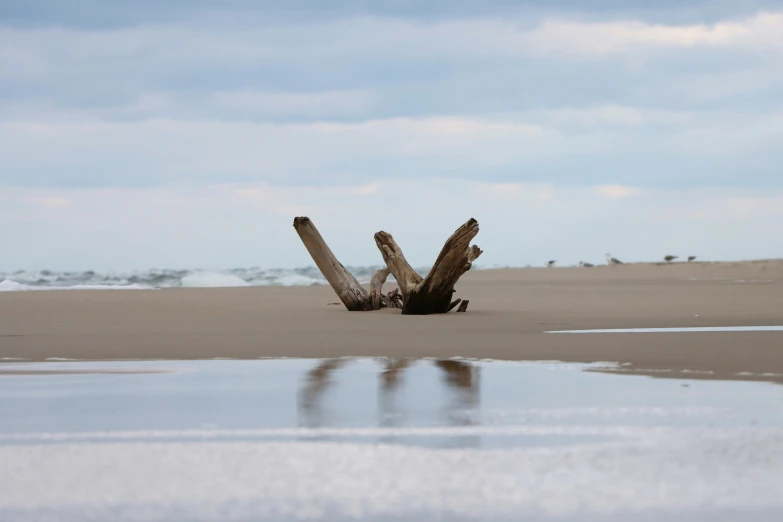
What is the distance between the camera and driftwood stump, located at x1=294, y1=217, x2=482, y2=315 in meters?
11.6

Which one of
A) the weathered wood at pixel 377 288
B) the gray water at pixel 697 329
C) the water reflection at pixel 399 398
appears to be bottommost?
the water reflection at pixel 399 398

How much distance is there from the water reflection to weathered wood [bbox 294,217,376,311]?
641cm

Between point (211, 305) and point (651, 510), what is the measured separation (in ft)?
41.3

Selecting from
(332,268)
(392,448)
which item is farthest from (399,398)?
(332,268)

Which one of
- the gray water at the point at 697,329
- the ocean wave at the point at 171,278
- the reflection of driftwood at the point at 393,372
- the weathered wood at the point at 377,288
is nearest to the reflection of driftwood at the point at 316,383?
the reflection of driftwood at the point at 393,372

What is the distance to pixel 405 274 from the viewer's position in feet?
40.7

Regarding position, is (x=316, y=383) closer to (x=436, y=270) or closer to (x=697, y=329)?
(x=697, y=329)

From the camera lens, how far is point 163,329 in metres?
10.2

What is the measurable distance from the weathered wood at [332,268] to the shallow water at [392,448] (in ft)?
23.8

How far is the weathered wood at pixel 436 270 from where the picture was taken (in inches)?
454

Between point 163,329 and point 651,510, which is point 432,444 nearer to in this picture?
point 651,510

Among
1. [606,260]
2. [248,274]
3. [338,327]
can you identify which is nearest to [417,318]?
[338,327]

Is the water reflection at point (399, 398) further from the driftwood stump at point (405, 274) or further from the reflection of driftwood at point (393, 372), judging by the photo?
the driftwood stump at point (405, 274)

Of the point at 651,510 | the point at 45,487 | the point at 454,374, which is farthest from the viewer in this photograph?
the point at 454,374
